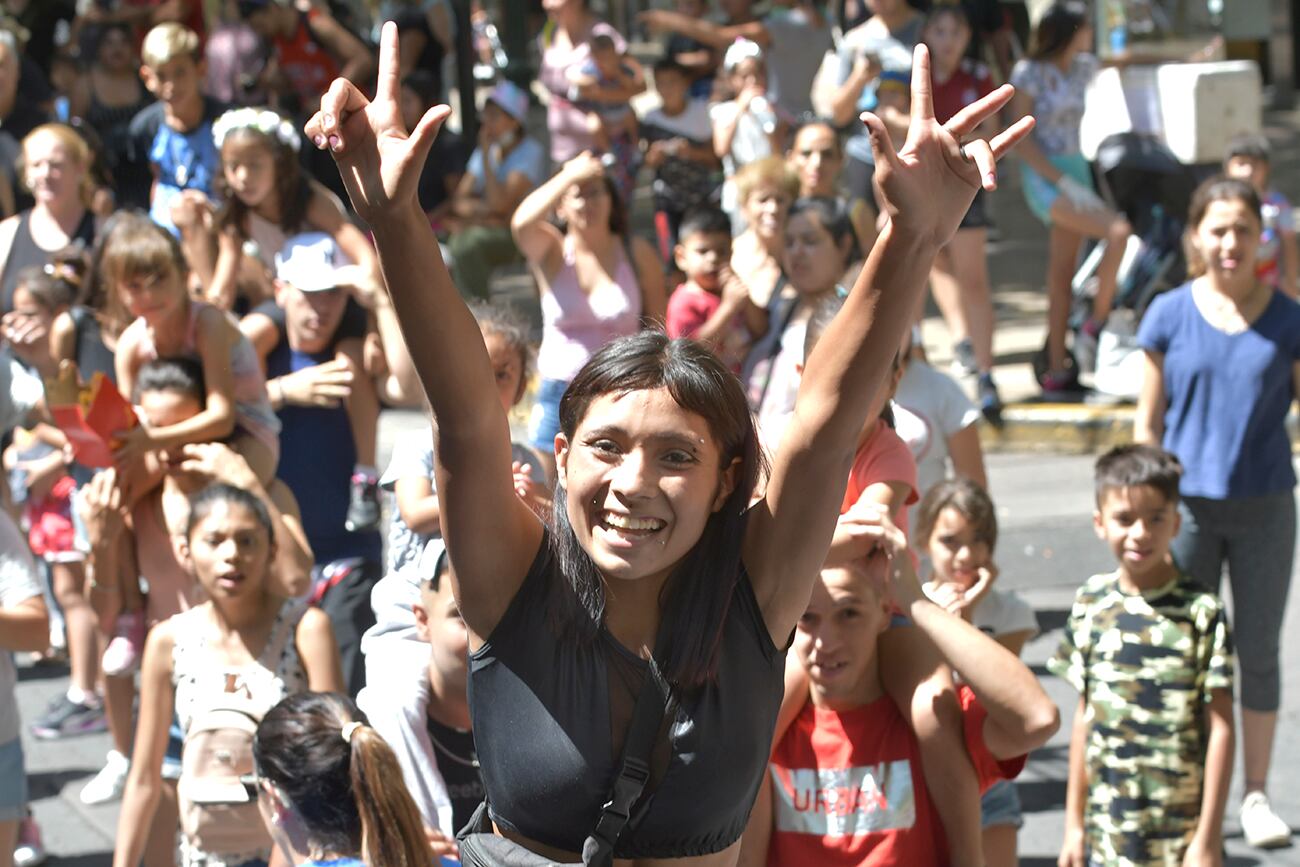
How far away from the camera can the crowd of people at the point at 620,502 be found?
7.89ft

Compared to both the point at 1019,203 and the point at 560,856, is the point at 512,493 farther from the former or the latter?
the point at 1019,203

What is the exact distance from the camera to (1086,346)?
9758 millimetres

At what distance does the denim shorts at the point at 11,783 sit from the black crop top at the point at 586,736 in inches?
97.8

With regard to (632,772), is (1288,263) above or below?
below

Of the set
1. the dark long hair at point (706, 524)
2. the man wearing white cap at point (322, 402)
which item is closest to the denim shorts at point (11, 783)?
the man wearing white cap at point (322, 402)

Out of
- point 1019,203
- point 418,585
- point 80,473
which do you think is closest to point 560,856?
point 418,585

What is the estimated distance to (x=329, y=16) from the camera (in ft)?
37.4

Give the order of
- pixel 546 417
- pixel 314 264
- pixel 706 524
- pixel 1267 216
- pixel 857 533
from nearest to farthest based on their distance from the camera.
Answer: pixel 706 524
pixel 857 533
pixel 314 264
pixel 546 417
pixel 1267 216

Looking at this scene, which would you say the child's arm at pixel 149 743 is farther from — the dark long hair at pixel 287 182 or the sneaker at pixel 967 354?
the sneaker at pixel 967 354

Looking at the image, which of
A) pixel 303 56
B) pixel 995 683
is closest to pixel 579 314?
pixel 995 683

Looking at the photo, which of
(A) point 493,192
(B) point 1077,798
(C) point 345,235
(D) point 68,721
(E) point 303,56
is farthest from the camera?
(E) point 303,56

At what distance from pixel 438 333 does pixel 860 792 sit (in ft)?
5.17

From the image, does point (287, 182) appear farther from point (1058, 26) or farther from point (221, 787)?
point (1058, 26)

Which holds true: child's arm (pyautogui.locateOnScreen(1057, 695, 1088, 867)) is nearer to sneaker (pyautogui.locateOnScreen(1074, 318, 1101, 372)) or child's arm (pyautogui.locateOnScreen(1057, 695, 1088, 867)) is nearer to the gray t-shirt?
the gray t-shirt
